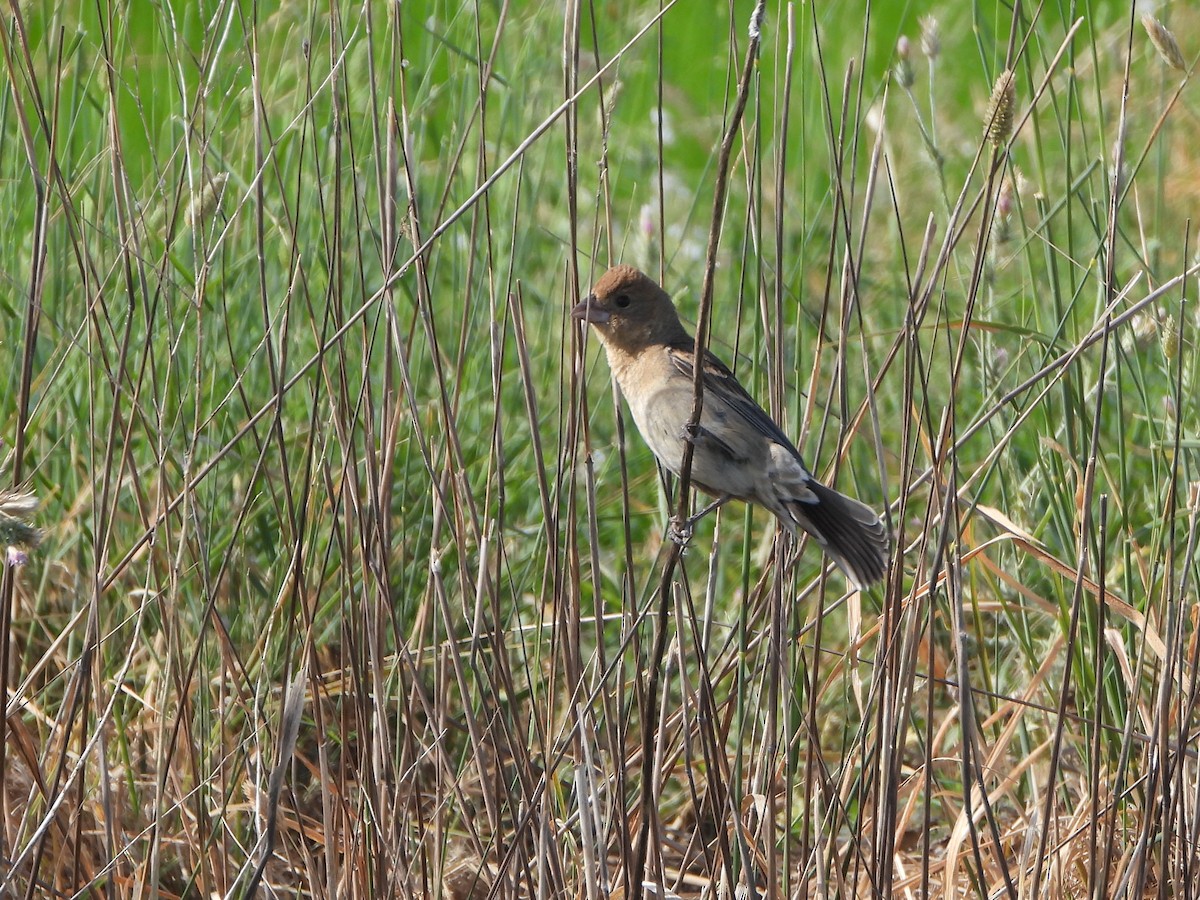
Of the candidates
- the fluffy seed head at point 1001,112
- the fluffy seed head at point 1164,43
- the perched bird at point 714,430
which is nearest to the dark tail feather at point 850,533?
the perched bird at point 714,430

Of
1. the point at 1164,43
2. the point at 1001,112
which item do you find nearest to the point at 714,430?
the point at 1001,112

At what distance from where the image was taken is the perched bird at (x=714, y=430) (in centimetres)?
292

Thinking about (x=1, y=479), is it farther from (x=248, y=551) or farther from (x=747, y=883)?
(x=747, y=883)

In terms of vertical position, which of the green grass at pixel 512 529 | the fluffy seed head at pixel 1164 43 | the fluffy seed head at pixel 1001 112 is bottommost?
the green grass at pixel 512 529

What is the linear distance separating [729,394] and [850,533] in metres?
0.44

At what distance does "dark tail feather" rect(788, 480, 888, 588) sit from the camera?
2885 mm

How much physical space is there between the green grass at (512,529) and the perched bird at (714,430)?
111mm

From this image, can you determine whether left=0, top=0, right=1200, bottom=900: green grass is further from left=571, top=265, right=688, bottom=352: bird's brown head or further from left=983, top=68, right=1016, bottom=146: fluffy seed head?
left=571, top=265, right=688, bottom=352: bird's brown head

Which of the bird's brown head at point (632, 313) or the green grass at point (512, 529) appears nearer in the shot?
the green grass at point (512, 529)

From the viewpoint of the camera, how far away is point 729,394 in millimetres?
3191

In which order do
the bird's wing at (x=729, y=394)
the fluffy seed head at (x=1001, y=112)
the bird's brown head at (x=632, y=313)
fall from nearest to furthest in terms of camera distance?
1. the fluffy seed head at (x=1001, y=112)
2. the bird's wing at (x=729, y=394)
3. the bird's brown head at (x=632, y=313)

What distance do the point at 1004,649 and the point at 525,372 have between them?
1899mm

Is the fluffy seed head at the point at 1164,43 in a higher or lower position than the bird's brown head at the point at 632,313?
higher

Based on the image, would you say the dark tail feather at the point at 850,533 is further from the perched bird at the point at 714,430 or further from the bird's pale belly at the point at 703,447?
the bird's pale belly at the point at 703,447
